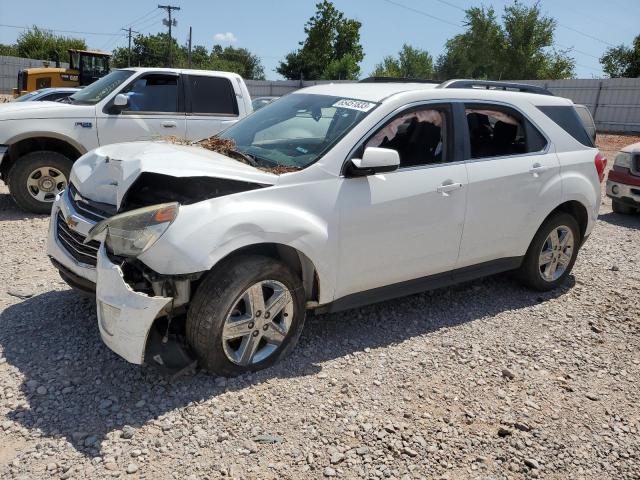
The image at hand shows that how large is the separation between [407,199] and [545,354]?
1541mm

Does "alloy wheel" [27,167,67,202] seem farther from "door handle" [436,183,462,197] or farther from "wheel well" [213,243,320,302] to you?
"door handle" [436,183,462,197]

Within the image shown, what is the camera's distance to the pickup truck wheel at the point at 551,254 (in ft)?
15.9

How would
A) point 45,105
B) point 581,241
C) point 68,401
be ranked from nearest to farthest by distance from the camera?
1. point 68,401
2. point 581,241
3. point 45,105

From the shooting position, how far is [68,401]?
3.02 meters

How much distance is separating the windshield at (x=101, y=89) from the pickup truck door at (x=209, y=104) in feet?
2.87

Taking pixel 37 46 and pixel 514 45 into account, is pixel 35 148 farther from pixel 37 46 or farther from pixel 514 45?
pixel 37 46

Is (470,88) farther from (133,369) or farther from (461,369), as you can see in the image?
(133,369)

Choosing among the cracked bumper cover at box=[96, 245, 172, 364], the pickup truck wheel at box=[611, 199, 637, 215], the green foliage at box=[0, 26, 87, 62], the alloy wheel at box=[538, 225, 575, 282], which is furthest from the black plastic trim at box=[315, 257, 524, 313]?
the green foliage at box=[0, 26, 87, 62]

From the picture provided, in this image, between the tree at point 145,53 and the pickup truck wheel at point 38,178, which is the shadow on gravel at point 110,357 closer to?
the pickup truck wheel at point 38,178

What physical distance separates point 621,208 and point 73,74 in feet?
59.5

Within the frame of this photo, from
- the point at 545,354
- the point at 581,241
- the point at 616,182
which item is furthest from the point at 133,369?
the point at 616,182

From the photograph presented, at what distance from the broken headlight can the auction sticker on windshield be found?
4.95 ft

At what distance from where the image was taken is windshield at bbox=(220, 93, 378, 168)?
3668mm

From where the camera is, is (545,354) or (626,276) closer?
(545,354)
